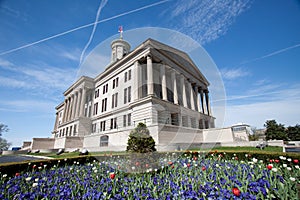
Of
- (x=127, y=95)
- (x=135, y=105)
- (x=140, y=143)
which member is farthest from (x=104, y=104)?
(x=140, y=143)

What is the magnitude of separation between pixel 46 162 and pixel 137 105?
14.2 metres

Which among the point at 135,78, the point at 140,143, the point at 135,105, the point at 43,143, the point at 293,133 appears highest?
the point at 135,78

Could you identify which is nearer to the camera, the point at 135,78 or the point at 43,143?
the point at 135,78

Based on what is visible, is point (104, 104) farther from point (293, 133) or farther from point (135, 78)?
point (293, 133)

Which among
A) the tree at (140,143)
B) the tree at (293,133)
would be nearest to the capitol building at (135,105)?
the tree at (140,143)

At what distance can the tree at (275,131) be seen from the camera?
40719 mm

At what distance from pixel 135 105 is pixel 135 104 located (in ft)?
0.63

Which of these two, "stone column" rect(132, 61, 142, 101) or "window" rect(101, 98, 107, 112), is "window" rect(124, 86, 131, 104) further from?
"window" rect(101, 98, 107, 112)

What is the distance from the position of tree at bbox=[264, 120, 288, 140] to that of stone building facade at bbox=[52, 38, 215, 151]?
2463 centimetres

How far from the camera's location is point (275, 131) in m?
41.9

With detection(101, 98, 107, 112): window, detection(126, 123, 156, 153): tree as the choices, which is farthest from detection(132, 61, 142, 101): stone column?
detection(126, 123, 156, 153): tree

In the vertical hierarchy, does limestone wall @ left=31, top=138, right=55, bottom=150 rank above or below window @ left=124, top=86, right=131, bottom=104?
below

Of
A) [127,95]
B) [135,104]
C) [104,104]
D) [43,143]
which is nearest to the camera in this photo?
[135,104]

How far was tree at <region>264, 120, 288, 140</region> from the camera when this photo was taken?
40719 mm
